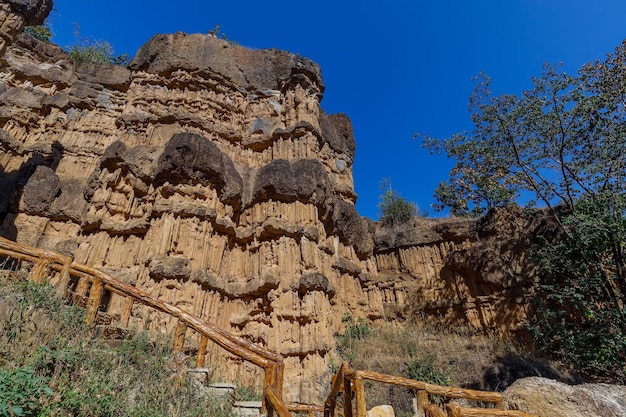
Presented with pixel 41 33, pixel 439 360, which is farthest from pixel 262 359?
pixel 41 33

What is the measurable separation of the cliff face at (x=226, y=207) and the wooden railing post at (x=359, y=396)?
20.5 ft

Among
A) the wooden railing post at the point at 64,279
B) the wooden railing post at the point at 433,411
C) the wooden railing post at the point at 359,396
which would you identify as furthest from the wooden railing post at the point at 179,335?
the wooden railing post at the point at 433,411

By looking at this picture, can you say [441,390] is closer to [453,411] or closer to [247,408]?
[453,411]

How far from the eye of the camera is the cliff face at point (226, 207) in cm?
1200

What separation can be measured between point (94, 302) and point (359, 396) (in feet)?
16.2

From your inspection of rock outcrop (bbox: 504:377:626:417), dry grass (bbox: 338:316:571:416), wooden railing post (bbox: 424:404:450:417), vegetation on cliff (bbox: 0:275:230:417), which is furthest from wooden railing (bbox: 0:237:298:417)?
dry grass (bbox: 338:316:571:416)

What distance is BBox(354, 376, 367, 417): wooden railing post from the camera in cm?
440

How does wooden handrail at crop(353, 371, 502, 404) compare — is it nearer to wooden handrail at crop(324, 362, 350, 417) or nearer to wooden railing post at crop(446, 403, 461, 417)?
wooden handrail at crop(324, 362, 350, 417)

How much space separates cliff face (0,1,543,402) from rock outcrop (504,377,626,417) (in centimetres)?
764

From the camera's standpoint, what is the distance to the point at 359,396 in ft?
14.8

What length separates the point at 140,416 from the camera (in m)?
4.07

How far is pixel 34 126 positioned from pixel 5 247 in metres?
10.7

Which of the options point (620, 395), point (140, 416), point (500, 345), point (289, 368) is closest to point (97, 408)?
point (140, 416)

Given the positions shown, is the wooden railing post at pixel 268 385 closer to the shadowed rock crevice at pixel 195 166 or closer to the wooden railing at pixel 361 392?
the wooden railing at pixel 361 392
